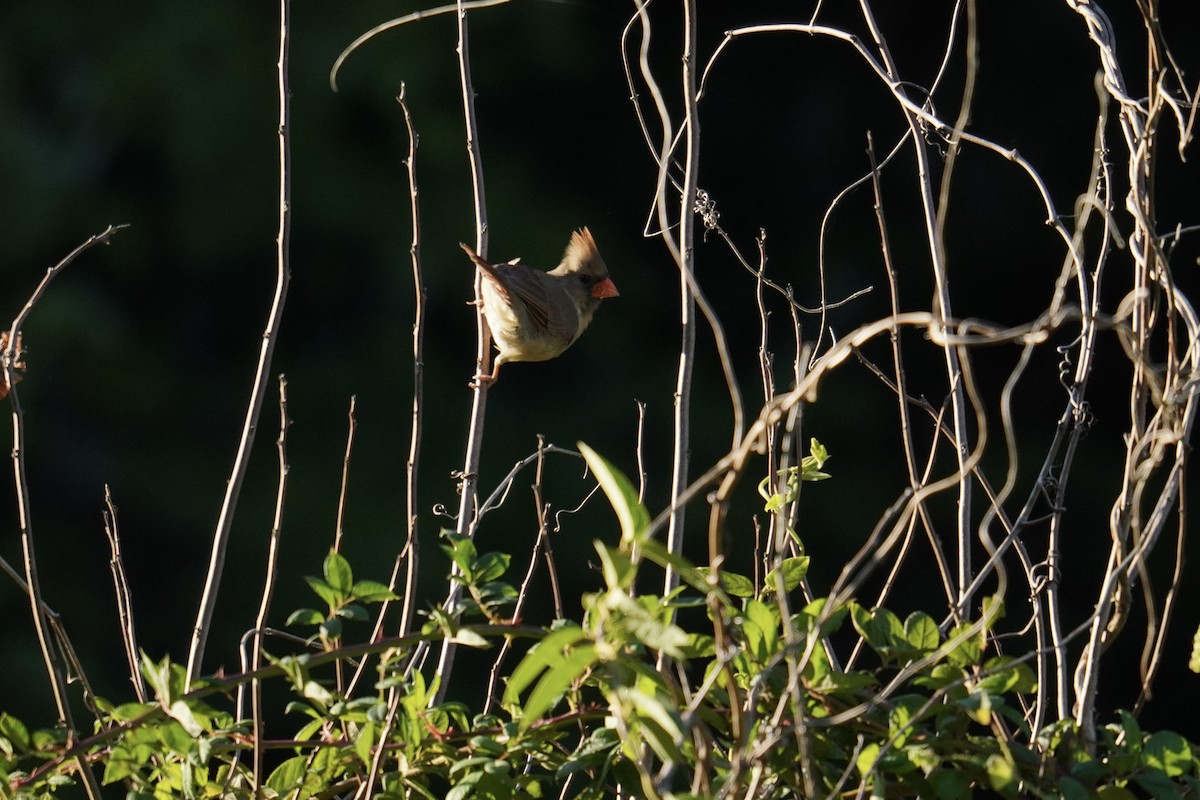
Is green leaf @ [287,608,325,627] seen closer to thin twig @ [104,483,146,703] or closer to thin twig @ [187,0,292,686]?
thin twig @ [187,0,292,686]

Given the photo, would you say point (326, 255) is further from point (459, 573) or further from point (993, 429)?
point (459, 573)

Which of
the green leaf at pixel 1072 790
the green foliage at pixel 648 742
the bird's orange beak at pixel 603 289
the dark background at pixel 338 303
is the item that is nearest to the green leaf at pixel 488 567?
the green foliage at pixel 648 742

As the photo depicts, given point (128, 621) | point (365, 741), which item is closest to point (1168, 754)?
point (365, 741)

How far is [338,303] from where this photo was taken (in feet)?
21.4

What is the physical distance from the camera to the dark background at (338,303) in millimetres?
6020

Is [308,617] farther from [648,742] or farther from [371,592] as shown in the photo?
[648,742]

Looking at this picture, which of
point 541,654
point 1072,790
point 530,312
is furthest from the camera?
point 530,312

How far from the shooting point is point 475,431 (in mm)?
1846

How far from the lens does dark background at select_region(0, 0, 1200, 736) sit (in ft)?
19.7

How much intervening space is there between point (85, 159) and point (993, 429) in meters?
3.92

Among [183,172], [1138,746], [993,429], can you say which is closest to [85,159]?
[183,172]

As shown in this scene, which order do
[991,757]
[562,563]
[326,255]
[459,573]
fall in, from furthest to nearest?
[326,255] → [562,563] → [459,573] → [991,757]

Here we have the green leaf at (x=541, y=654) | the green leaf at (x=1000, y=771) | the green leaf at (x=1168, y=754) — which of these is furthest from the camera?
the green leaf at (x=1168, y=754)

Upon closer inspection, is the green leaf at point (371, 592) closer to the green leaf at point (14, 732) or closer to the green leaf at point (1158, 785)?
the green leaf at point (14, 732)
